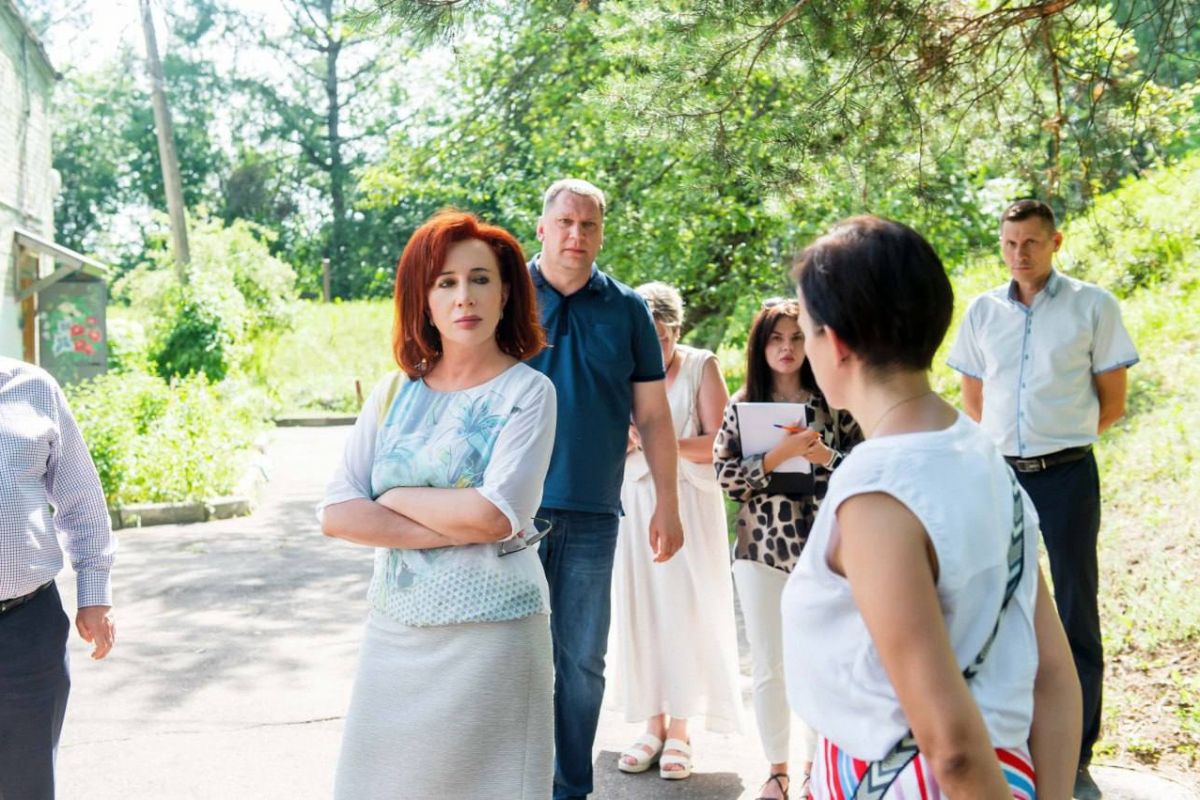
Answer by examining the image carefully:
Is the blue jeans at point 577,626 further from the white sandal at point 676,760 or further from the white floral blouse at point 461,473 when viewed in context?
the white floral blouse at point 461,473

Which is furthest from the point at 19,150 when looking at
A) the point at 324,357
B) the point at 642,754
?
the point at 642,754

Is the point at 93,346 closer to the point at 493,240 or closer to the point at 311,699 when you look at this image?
the point at 311,699

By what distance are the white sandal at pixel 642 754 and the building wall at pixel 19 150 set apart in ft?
50.9

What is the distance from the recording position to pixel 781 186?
5.71 metres

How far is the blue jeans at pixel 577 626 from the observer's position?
4340 millimetres

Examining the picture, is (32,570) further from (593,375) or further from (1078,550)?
(1078,550)

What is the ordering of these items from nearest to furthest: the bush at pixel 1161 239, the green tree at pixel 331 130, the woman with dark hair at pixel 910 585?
the woman with dark hair at pixel 910 585
the bush at pixel 1161 239
the green tree at pixel 331 130

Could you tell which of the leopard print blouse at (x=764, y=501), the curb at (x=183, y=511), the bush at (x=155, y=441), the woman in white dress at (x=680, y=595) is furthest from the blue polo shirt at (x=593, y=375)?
the bush at (x=155, y=441)

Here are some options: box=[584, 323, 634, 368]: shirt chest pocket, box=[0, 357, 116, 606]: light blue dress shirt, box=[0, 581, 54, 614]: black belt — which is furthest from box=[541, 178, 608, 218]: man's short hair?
box=[0, 581, 54, 614]: black belt

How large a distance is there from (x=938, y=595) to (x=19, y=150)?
2153 cm

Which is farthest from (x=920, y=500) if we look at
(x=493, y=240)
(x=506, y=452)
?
(x=493, y=240)

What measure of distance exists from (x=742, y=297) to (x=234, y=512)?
605 centimetres

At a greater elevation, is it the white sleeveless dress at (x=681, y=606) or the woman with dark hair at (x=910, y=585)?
the woman with dark hair at (x=910, y=585)

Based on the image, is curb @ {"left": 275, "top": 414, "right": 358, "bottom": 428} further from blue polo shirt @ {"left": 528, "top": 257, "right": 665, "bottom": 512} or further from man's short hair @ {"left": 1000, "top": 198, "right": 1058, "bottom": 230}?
man's short hair @ {"left": 1000, "top": 198, "right": 1058, "bottom": 230}
